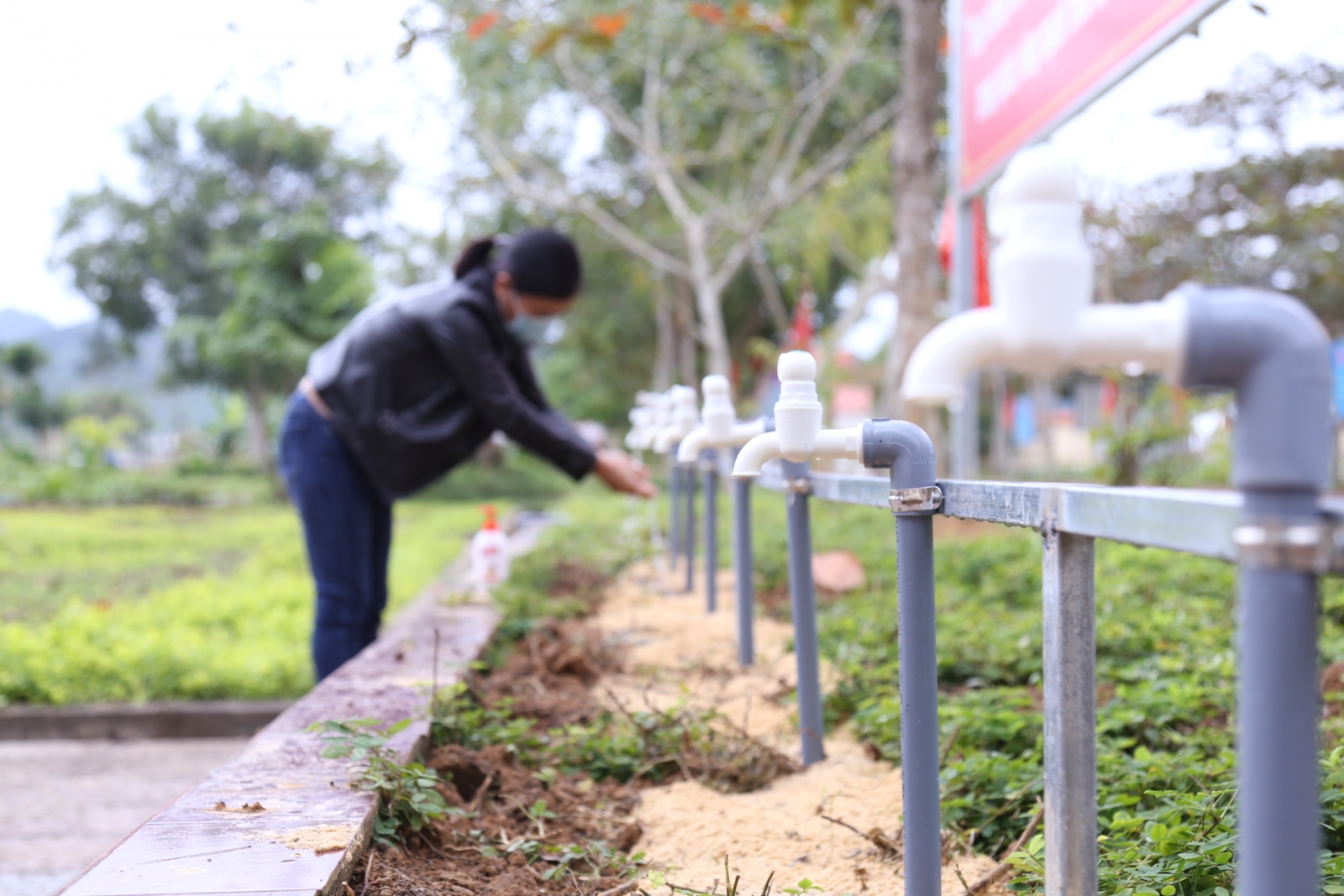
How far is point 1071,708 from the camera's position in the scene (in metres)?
1.13

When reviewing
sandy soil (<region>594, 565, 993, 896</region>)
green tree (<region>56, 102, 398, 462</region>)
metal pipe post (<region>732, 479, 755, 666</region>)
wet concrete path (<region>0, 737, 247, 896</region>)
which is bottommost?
wet concrete path (<region>0, 737, 247, 896</region>)

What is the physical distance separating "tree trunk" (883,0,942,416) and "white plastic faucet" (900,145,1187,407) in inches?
234

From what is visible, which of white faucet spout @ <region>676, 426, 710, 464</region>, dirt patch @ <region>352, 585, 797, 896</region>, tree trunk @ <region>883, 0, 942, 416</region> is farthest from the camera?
tree trunk @ <region>883, 0, 942, 416</region>

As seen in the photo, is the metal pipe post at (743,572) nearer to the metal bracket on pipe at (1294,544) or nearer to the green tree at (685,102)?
the metal bracket on pipe at (1294,544)

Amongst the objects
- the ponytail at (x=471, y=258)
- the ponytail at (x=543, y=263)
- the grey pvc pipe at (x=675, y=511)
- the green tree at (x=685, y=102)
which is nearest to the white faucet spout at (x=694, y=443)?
the ponytail at (x=543, y=263)

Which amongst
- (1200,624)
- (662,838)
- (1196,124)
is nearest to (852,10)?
(1200,624)

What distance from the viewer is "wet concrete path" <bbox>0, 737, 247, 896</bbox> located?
2672 mm

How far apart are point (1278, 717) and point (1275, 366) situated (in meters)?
0.25

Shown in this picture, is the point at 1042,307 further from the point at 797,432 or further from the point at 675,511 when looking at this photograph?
the point at 675,511

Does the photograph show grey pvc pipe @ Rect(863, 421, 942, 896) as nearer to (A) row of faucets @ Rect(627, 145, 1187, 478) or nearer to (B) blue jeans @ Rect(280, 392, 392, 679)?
(A) row of faucets @ Rect(627, 145, 1187, 478)

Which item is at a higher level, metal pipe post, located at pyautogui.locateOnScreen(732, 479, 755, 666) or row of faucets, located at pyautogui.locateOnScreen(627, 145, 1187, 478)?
row of faucets, located at pyautogui.locateOnScreen(627, 145, 1187, 478)

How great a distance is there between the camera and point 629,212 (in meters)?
14.8

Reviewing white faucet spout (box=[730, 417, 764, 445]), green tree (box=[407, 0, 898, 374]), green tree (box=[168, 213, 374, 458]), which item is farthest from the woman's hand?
green tree (box=[168, 213, 374, 458])

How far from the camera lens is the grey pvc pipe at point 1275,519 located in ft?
2.39
